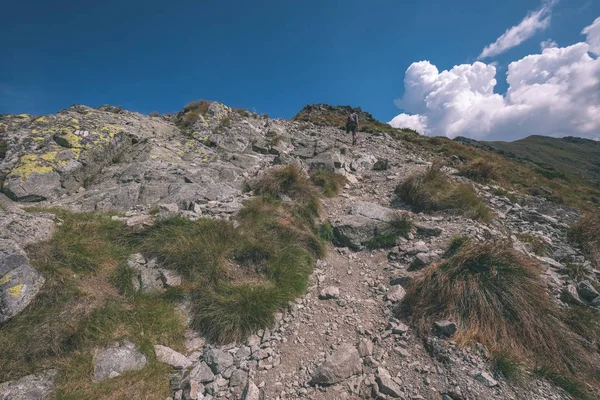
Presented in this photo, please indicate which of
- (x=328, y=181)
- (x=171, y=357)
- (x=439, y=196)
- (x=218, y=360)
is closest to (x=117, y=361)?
(x=171, y=357)

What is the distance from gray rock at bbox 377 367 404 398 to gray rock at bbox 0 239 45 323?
5.71 m

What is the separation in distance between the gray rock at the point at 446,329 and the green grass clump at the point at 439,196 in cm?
468

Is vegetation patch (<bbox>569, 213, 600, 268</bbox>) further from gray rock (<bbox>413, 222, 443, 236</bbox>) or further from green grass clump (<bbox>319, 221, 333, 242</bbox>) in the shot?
green grass clump (<bbox>319, 221, 333, 242</bbox>)

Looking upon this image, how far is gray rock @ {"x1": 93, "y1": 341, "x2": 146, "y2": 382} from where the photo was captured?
11.8ft

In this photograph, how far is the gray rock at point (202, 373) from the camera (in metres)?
3.75

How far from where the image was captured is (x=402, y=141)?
1916 centimetres

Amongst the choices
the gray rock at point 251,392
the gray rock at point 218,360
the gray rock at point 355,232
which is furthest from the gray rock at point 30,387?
the gray rock at point 355,232

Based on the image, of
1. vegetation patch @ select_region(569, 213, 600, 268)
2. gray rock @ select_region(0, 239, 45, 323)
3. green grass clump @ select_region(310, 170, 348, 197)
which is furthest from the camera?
green grass clump @ select_region(310, 170, 348, 197)

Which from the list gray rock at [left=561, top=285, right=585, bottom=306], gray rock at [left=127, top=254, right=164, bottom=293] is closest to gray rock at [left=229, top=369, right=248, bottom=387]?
gray rock at [left=127, top=254, right=164, bottom=293]

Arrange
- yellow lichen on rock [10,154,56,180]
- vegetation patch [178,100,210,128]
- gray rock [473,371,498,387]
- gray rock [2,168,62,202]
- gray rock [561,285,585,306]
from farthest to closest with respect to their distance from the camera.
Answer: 1. vegetation patch [178,100,210,128]
2. yellow lichen on rock [10,154,56,180]
3. gray rock [2,168,62,202]
4. gray rock [561,285,585,306]
5. gray rock [473,371,498,387]

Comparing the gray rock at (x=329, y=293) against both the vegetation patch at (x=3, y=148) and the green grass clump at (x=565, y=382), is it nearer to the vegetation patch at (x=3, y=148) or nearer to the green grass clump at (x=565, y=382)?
the green grass clump at (x=565, y=382)

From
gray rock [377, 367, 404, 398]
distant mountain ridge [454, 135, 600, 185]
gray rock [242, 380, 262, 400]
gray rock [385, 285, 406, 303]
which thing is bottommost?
gray rock [242, 380, 262, 400]

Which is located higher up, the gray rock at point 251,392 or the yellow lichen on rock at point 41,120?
the yellow lichen on rock at point 41,120

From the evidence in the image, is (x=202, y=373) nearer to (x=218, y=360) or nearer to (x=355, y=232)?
(x=218, y=360)
